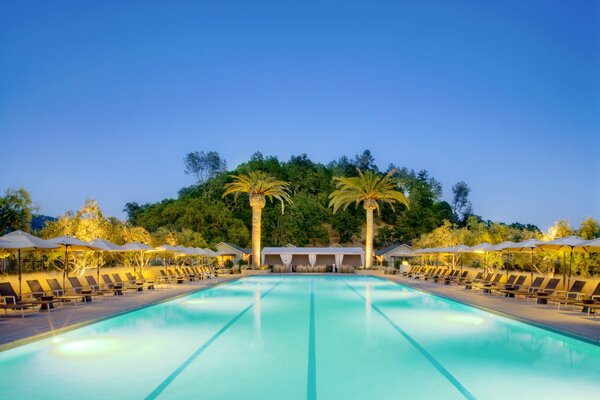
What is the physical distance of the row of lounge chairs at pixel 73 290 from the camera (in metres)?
12.1

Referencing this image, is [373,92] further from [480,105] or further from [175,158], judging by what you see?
[175,158]

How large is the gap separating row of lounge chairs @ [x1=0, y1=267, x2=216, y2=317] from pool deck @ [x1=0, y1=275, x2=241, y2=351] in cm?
28

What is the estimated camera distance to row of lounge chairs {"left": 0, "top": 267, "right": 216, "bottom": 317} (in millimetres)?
12102

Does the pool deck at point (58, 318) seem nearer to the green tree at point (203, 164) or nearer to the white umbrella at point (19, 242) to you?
the white umbrella at point (19, 242)

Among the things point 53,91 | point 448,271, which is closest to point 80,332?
point 448,271

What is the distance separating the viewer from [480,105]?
51.1 meters

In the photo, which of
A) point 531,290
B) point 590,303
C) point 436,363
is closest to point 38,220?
point 531,290

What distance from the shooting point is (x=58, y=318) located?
1139 cm

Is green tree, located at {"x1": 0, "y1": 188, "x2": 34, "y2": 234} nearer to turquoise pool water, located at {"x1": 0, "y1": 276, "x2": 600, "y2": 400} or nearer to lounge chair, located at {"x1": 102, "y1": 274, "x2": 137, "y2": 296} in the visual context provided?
lounge chair, located at {"x1": 102, "y1": 274, "x2": 137, "y2": 296}

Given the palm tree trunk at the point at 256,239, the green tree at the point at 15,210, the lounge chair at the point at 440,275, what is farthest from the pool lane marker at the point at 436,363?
the palm tree trunk at the point at 256,239

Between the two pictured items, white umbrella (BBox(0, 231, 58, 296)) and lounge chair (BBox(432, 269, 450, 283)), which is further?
lounge chair (BBox(432, 269, 450, 283))

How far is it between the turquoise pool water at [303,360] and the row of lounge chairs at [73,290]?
6.46ft

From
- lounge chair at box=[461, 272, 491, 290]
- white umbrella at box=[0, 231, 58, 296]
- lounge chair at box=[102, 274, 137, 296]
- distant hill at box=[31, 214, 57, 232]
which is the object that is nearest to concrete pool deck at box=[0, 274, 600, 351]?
lounge chair at box=[102, 274, 137, 296]

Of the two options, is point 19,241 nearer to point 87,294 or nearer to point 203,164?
point 87,294
